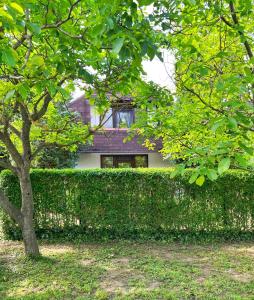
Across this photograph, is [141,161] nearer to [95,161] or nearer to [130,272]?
[95,161]

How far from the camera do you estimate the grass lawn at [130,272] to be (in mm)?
4395

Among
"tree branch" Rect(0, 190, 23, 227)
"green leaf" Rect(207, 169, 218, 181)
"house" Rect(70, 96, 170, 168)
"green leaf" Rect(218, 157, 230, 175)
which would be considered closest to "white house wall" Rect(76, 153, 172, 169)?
"house" Rect(70, 96, 170, 168)

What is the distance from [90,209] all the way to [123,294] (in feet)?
10.9

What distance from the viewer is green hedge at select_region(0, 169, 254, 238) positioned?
7422 millimetres

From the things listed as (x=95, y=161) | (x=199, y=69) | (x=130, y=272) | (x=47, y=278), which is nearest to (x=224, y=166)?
(x=199, y=69)

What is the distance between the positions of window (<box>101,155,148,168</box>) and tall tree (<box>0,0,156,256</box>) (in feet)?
29.3

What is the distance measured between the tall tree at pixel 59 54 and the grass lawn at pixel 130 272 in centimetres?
71

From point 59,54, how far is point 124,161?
13.7m

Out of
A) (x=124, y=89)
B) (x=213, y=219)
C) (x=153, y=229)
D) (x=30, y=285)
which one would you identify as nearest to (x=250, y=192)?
(x=213, y=219)

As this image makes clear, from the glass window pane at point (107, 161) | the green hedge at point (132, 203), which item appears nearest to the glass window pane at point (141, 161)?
the glass window pane at point (107, 161)

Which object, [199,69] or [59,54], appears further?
[59,54]

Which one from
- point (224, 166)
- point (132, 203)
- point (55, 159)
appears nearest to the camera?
point (224, 166)

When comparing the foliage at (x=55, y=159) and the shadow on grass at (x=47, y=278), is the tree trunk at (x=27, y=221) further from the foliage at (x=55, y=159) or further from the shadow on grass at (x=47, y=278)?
the foliage at (x=55, y=159)

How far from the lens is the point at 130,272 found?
515 centimetres
